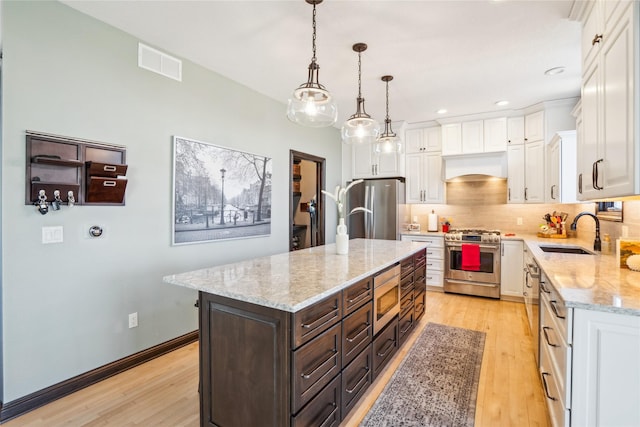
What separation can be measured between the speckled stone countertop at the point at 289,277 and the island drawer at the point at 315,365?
0.24m

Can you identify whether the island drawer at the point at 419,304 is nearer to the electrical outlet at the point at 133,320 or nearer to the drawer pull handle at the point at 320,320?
the drawer pull handle at the point at 320,320

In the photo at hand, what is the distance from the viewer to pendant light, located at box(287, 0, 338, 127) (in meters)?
2.13

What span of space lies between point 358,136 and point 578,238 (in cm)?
342

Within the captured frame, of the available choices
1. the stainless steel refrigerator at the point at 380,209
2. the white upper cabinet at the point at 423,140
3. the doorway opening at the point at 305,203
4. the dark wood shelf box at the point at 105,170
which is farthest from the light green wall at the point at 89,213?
the white upper cabinet at the point at 423,140

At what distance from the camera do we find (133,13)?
2346 millimetres

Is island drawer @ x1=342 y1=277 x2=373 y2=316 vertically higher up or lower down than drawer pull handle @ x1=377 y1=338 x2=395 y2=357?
higher up

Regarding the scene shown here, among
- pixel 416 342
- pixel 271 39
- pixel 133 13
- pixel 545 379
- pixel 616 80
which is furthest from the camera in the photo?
pixel 416 342

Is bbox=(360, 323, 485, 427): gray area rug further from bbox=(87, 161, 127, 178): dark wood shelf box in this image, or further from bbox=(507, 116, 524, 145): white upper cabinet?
bbox=(507, 116, 524, 145): white upper cabinet

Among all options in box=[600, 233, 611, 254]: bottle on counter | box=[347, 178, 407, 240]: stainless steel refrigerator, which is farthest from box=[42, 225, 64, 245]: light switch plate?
box=[600, 233, 611, 254]: bottle on counter

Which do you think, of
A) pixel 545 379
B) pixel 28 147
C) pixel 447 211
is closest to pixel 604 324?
pixel 545 379

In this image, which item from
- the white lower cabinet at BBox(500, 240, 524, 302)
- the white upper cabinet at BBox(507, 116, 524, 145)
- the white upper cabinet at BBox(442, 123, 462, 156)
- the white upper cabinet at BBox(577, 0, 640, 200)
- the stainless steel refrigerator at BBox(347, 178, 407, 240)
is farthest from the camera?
the stainless steel refrigerator at BBox(347, 178, 407, 240)

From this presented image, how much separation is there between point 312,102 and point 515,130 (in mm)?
3818

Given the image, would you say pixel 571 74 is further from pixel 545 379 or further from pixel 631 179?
pixel 545 379

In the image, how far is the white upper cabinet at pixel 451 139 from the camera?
4965 mm
